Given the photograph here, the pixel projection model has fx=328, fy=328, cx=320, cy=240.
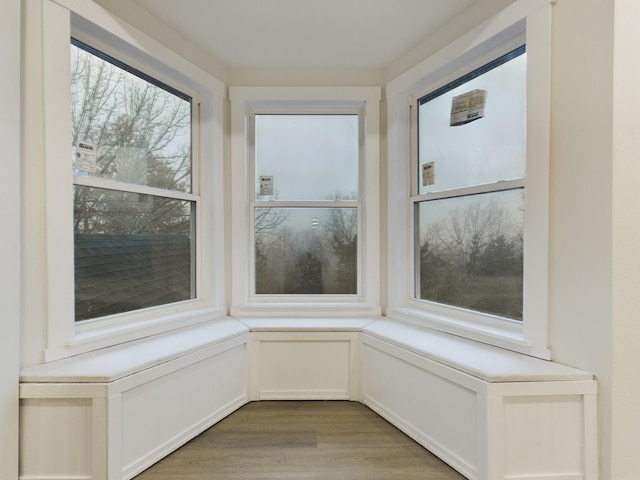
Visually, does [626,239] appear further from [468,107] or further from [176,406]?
[176,406]

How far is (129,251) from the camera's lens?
1.97 meters

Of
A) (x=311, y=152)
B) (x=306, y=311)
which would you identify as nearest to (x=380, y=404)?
(x=306, y=311)

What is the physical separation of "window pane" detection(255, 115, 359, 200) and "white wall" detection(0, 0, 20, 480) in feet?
4.74

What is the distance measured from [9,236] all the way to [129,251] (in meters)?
0.66

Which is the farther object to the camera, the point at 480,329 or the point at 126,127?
the point at 126,127

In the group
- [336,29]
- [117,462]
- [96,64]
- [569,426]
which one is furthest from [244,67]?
[569,426]

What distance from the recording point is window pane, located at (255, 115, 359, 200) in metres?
2.57

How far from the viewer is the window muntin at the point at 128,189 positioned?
67.9 inches

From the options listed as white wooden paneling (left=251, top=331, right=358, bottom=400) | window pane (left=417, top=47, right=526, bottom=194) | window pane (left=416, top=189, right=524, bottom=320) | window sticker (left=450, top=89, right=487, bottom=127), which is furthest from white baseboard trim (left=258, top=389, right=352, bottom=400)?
window sticker (left=450, top=89, right=487, bottom=127)

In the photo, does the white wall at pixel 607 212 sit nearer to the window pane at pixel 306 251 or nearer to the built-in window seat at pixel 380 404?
the built-in window seat at pixel 380 404

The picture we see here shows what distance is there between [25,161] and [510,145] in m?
2.35

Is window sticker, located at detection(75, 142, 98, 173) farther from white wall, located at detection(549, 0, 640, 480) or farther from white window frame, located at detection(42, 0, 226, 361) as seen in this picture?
white wall, located at detection(549, 0, 640, 480)

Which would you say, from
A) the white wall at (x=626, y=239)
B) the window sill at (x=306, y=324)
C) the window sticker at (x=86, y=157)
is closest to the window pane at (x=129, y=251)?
the window sticker at (x=86, y=157)

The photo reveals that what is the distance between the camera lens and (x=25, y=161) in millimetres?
1428
